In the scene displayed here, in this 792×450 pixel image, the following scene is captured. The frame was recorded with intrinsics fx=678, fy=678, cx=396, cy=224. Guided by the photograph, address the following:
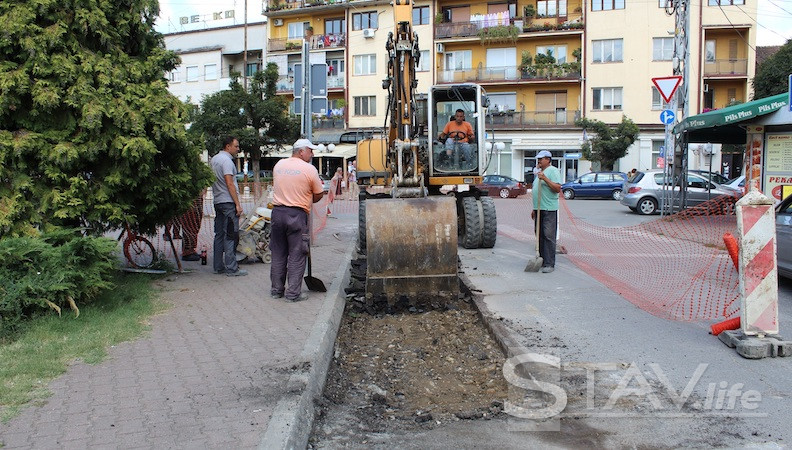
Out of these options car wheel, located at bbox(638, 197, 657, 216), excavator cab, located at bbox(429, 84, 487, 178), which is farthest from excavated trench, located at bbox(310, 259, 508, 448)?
car wheel, located at bbox(638, 197, 657, 216)

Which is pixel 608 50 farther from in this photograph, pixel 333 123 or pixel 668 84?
pixel 668 84

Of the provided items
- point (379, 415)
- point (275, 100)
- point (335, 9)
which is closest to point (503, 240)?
point (379, 415)

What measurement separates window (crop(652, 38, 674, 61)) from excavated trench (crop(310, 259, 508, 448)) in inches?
1632

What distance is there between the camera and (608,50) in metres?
45.4

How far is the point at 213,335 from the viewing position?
5.98 m

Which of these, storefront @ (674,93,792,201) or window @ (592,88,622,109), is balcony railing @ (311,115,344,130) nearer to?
window @ (592,88,622,109)

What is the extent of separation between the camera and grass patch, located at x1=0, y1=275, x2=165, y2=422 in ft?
14.6

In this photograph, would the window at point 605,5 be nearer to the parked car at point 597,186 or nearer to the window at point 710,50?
the window at point 710,50

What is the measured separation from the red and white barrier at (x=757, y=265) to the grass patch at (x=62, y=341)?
529 centimetres

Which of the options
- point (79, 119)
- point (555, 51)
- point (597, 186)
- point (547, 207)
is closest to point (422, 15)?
point (555, 51)

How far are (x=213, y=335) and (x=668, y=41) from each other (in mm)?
44778

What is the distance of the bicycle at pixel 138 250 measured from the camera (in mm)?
8898

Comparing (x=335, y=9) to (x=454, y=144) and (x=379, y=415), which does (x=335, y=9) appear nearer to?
(x=454, y=144)

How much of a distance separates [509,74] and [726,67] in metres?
13.9
